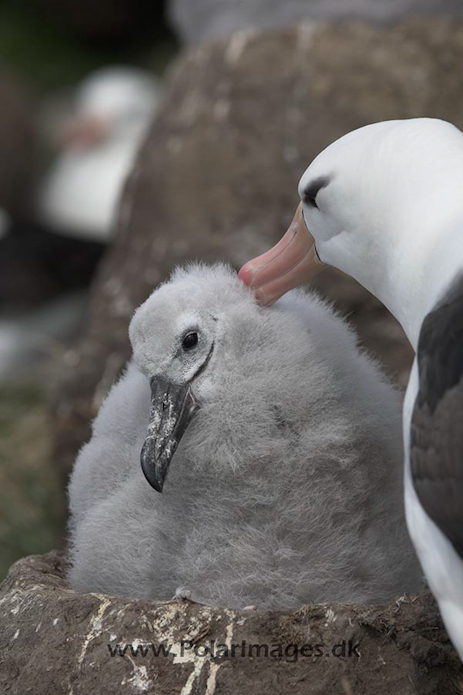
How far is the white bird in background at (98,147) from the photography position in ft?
32.6

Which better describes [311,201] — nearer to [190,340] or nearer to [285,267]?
[285,267]

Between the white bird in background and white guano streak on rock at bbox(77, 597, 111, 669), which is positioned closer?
white guano streak on rock at bbox(77, 597, 111, 669)

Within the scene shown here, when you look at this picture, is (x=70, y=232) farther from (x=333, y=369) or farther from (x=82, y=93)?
(x=333, y=369)

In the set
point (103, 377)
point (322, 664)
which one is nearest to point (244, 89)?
point (103, 377)

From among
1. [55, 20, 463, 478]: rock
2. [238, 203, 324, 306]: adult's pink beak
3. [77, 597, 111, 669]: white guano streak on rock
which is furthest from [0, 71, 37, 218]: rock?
[77, 597, 111, 669]: white guano streak on rock

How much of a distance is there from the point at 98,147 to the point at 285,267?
321 inches

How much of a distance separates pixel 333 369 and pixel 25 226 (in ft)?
22.2

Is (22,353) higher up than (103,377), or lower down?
lower down

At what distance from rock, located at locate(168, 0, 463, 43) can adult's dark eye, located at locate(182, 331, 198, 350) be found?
9.75 feet

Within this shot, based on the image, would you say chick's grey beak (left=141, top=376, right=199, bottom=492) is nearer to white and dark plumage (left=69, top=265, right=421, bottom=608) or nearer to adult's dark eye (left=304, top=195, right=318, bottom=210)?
white and dark plumage (left=69, top=265, right=421, bottom=608)

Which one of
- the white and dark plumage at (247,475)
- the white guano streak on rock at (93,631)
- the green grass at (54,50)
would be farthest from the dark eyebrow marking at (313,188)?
the green grass at (54,50)

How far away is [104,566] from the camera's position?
8.87ft

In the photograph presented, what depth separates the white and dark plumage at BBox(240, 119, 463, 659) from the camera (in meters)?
2.18

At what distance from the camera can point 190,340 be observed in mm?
2639
